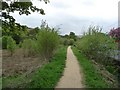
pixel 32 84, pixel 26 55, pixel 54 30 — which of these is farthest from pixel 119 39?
pixel 26 55

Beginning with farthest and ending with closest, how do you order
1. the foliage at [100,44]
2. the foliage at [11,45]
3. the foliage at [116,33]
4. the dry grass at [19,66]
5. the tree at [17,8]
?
the foliage at [11,45]
the foliage at [100,44]
the dry grass at [19,66]
the foliage at [116,33]
the tree at [17,8]

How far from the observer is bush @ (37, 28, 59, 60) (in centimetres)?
2528

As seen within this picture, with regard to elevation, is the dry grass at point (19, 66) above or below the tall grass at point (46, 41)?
below

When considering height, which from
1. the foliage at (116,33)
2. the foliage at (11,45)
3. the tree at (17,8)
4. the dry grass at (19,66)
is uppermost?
the tree at (17,8)

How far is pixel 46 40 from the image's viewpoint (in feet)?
83.2

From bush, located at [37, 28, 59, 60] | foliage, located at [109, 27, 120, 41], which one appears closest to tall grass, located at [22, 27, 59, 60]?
bush, located at [37, 28, 59, 60]

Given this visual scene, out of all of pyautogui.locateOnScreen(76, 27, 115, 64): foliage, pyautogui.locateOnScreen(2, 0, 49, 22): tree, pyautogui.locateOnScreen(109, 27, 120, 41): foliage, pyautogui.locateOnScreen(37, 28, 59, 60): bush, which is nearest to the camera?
pyautogui.locateOnScreen(2, 0, 49, 22): tree

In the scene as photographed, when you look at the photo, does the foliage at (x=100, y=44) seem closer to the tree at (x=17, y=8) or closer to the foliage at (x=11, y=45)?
the tree at (x=17, y=8)

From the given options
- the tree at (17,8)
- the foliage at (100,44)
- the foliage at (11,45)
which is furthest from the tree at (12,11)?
the foliage at (11,45)

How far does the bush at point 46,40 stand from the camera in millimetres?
25281

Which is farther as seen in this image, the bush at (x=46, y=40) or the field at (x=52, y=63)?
the bush at (x=46, y=40)

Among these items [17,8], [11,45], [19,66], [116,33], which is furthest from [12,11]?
[11,45]

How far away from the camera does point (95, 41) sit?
2505 cm

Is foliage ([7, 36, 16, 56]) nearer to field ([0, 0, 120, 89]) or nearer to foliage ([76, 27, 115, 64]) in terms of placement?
field ([0, 0, 120, 89])
